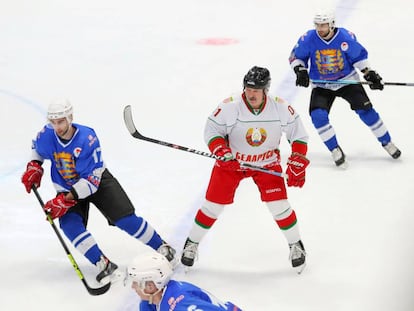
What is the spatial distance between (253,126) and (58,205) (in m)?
0.88

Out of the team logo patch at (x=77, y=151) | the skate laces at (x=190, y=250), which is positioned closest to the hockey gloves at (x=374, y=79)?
the skate laces at (x=190, y=250)

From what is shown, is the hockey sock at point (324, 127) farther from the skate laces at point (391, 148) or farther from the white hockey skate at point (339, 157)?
the skate laces at point (391, 148)

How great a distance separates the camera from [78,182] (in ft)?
12.4

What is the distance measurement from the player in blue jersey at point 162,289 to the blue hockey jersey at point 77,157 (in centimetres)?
101

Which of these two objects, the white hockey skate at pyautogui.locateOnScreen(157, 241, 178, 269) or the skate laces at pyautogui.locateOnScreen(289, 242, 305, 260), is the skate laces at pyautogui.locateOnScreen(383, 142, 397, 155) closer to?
the skate laces at pyautogui.locateOnScreen(289, 242, 305, 260)

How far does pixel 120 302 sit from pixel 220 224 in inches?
32.1

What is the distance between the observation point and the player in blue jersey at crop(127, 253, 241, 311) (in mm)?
2770

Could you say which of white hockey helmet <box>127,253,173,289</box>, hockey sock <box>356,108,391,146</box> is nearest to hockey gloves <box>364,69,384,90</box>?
hockey sock <box>356,108,391,146</box>

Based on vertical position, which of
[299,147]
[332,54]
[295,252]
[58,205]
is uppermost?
[332,54]

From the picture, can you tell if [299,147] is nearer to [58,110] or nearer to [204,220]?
[204,220]

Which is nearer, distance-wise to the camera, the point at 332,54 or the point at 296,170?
the point at 296,170

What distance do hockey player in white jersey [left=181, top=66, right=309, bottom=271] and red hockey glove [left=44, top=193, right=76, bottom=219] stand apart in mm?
605

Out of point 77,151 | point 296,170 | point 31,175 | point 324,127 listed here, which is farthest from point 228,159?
point 324,127

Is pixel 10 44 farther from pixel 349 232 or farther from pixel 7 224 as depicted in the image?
pixel 349 232
